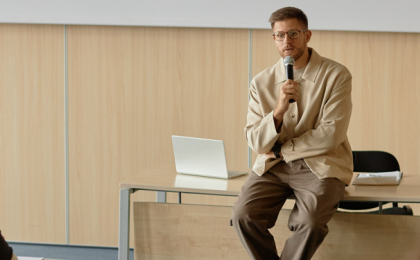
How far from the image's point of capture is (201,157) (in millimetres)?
2316

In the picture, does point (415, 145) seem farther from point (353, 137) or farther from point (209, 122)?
point (209, 122)

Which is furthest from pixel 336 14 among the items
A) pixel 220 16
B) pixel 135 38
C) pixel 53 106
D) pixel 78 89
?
pixel 53 106

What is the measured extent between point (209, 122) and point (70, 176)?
1177 mm

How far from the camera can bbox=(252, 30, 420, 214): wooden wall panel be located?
323cm

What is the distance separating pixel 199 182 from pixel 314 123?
64 cm

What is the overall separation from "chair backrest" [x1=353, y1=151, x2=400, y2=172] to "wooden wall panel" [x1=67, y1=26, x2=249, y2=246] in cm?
89

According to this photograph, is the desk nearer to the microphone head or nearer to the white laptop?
the white laptop

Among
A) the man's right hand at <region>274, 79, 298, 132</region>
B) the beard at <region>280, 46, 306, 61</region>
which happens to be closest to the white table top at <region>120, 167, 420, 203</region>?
the man's right hand at <region>274, 79, 298, 132</region>

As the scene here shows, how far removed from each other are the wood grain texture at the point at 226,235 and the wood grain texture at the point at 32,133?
1.46 metres

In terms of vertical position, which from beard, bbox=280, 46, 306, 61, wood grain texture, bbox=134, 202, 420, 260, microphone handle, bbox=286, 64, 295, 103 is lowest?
wood grain texture, bbox=134, 202, 420, 260

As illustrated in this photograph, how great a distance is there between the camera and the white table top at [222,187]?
196cm

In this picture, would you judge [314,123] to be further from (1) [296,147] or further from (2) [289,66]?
(2) [289,66]

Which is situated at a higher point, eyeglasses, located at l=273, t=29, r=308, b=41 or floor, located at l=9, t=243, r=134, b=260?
eyeglasses, located at l=273, t=29, r=308, b=41

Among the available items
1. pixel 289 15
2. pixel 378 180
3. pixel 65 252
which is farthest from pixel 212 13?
pixel 65 252
